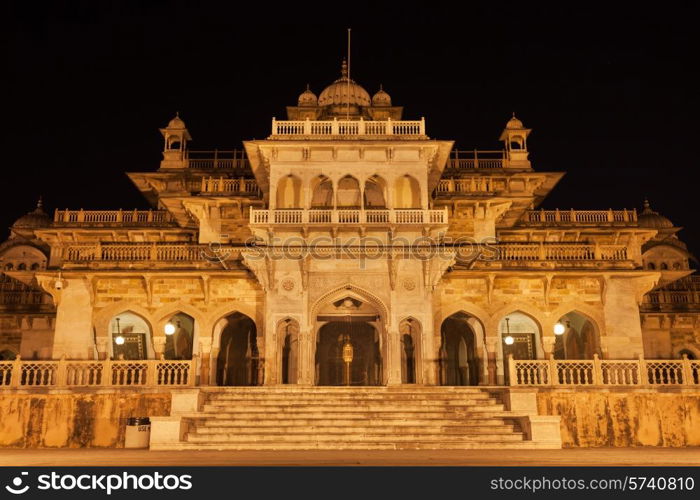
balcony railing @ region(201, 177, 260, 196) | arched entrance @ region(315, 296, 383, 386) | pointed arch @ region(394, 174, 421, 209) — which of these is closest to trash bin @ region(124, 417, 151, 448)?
arched entrance @ region(315, 296, 383, 386)

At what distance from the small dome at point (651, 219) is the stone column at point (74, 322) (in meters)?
30.2

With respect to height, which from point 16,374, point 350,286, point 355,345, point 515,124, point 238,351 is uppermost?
point 515,124

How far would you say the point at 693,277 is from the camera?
1519 inches

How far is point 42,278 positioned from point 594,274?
67.9ft

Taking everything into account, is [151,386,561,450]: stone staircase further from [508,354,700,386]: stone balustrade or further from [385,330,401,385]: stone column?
[385,330,401,385]: stone column

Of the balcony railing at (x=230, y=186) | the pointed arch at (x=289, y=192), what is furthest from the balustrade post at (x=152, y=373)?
the balcony railing at (x=230, y=186)

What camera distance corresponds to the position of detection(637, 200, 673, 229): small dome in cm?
4234

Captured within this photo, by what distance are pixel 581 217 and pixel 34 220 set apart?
2989cm

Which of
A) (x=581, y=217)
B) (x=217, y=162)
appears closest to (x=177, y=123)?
(x=217, y=162)

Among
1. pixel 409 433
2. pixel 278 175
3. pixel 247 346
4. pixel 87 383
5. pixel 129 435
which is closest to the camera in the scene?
pixel 409 433

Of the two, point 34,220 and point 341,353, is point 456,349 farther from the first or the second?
point 34,220

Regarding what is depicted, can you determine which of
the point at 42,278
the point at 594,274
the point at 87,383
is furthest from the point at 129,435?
the point at 594,274

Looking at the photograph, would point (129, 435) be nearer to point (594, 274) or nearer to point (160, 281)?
point (160, 281)

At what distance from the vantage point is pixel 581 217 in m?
32.1
